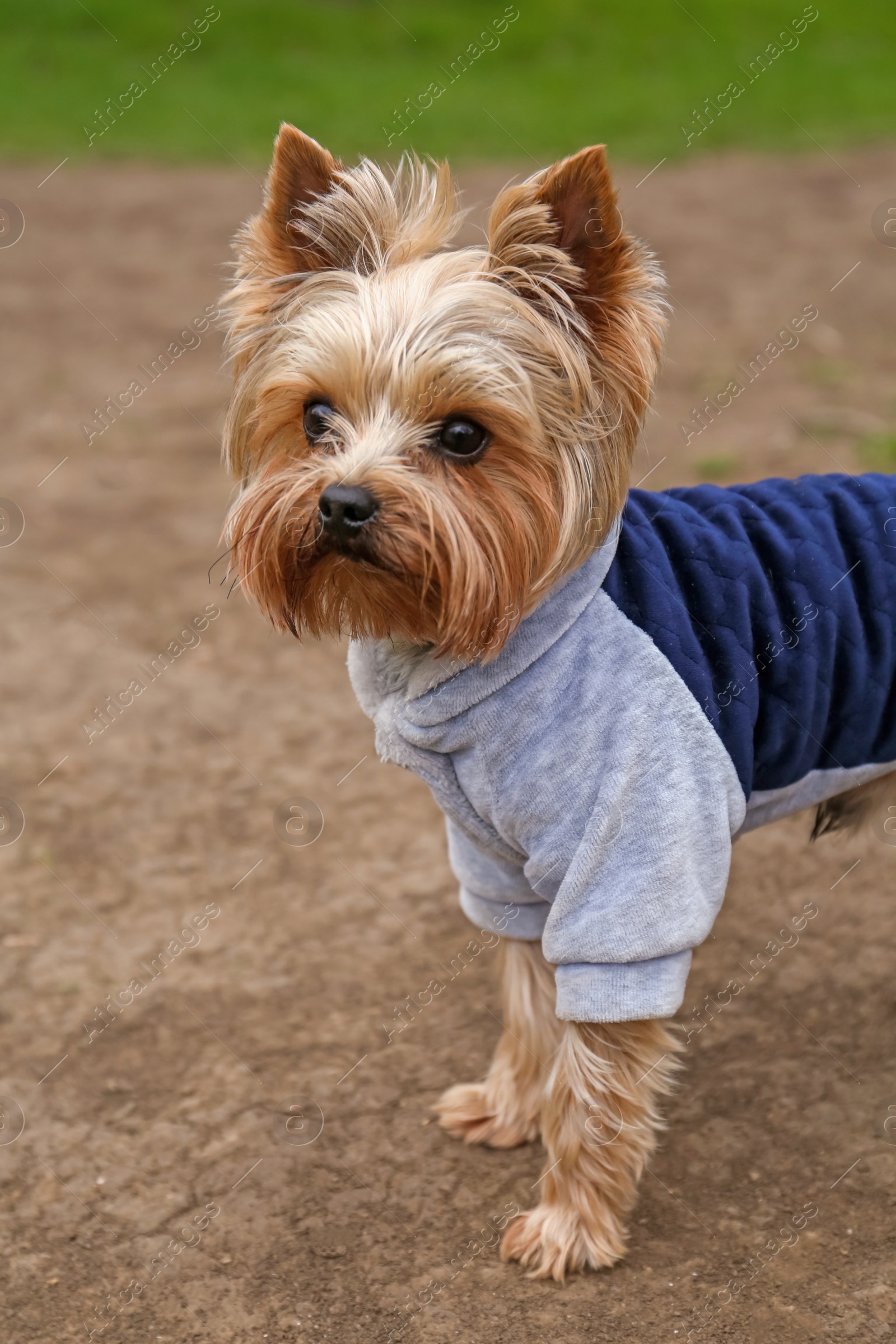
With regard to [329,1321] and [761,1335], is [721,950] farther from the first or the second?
[329,1321]

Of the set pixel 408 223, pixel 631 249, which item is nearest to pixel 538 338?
pixel 631 249

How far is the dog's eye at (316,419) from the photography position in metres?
2.97

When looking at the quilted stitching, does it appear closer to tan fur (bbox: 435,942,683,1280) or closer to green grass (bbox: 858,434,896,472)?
tan fur (bbox: 435,942,683,1280)

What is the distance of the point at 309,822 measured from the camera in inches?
203

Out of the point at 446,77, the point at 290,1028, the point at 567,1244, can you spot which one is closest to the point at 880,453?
the point at 290,1028

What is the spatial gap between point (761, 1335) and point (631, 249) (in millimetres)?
2586

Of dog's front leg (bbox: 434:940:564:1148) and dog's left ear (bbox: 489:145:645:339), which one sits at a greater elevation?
dog's left ear (bbox: 489:145:645:339)

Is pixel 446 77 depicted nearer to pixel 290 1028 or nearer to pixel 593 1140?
pixel 290 1028

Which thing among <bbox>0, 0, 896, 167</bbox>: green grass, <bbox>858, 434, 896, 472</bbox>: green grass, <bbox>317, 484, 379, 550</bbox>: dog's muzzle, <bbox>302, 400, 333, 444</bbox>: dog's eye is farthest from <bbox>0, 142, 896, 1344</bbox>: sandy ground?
<bbox>0, 0, 896, 167</bbox>: green grass

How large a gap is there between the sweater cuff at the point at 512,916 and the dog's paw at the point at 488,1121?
0.58 metres

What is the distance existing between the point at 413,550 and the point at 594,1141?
1648 millimetres

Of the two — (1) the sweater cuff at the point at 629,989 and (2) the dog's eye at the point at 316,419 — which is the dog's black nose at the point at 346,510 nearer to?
(2) the dog's eye at the point at 316,419

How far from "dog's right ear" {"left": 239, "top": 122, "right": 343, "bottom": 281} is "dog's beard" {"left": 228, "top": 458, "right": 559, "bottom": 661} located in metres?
0.54

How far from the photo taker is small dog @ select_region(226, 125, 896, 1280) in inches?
112
